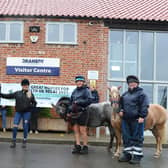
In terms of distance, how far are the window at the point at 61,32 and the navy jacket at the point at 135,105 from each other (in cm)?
638

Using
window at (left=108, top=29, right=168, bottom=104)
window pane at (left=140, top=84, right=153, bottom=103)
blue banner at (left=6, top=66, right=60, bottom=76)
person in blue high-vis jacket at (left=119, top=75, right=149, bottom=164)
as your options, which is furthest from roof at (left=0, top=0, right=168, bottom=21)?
person in blue high-vis jacket at (left=119, top=75, right=149, bottom=164)

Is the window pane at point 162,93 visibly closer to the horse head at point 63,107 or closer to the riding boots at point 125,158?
the horse head at point 63,107

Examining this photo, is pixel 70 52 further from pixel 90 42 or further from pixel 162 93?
pixel 162 93

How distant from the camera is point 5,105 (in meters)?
13.3

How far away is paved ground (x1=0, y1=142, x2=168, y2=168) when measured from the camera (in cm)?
762

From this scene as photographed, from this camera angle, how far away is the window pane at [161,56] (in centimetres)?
1421

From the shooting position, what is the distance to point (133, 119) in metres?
8.05

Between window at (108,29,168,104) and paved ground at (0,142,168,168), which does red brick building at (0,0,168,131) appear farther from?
paved ground at (0,142,168,168)

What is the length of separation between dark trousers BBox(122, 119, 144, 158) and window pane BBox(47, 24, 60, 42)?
265 inches

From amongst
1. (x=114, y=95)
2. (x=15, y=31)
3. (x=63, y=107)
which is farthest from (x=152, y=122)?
(x=15, y=31)

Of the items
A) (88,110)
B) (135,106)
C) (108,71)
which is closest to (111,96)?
(135,106)

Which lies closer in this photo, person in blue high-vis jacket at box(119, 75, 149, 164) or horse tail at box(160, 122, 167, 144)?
person in blue high-vis jacket at box(119, 75, 149, 164)

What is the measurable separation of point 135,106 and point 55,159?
2.19 meters

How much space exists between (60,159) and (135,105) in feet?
6.95
